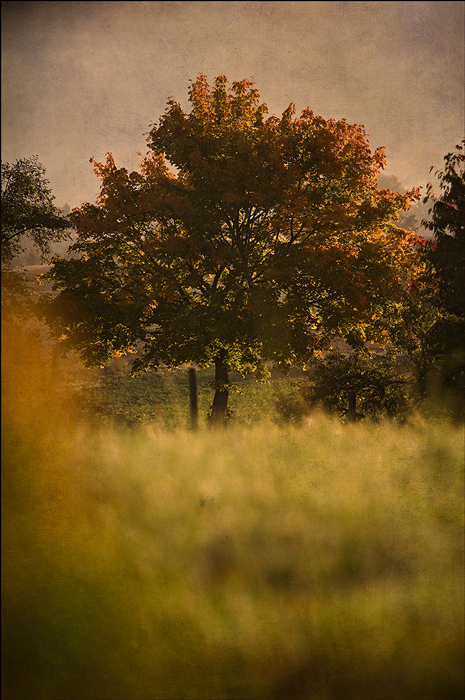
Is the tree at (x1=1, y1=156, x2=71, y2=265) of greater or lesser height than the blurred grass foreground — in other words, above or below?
above

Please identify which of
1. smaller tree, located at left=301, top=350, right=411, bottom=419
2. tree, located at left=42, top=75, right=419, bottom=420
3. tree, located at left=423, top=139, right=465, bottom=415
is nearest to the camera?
tree, located at left=423, top=139, right=465, bottom=415

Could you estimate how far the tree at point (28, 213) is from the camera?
12492 mm

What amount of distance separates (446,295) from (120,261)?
9266 mm

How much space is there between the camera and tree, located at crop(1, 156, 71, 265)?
41.0ft

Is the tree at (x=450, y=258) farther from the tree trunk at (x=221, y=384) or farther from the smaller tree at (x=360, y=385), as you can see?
A: the tree trunk at (x=221, y=384)

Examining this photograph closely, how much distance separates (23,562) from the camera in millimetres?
3053

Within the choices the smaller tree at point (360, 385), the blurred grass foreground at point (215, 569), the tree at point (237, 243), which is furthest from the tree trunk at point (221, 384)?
the blurred grass foreground at point (215, 569)

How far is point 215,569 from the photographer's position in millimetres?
4297

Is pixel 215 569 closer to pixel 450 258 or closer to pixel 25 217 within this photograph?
pixel 450 258

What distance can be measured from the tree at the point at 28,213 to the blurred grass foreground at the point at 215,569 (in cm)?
934

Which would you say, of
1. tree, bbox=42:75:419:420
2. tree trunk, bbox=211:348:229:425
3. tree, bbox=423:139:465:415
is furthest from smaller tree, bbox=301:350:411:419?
Answer: tree, bbox=423:139:465:415

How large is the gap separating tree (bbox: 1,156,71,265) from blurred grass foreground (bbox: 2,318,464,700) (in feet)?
30.6

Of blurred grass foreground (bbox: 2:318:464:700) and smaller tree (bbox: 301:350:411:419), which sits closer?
blurred grass foreground (bbox: 2:318:464:700)

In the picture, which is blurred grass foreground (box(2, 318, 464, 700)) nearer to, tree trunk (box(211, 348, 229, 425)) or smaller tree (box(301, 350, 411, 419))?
tree trunk (box(211, 348, 229, 425))
